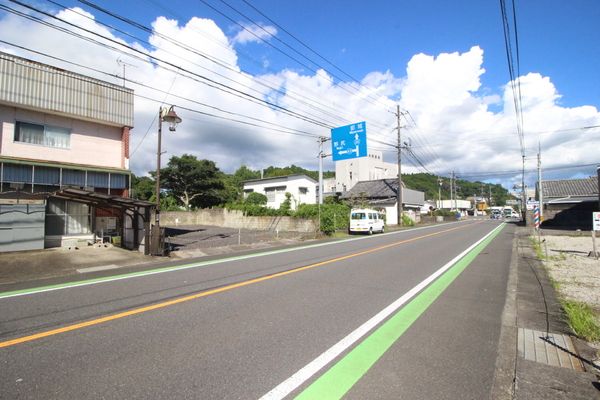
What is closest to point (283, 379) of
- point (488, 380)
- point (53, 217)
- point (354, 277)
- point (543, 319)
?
point (488, 380)

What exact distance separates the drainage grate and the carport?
11700 millimetres

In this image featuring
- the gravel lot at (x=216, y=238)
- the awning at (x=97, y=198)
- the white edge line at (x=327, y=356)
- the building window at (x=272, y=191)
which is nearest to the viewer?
the white edge line at (x=327, y=356)

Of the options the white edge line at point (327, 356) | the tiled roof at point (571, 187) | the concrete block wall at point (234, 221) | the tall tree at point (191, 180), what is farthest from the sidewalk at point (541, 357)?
the tiled roof at point (571, 187)

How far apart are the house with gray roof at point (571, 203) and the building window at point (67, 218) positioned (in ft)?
135

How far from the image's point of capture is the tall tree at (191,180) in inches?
1690

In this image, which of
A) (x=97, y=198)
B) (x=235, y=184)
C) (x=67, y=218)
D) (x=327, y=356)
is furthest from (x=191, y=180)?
(x=327, y=356)

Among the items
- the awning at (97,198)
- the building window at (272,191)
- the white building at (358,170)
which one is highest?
the white building at (358,170)

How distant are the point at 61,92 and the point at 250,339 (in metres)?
15.1

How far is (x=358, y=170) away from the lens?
62.5 meters

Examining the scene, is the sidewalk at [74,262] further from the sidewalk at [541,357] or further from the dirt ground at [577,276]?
the dirt ground at [577,276]

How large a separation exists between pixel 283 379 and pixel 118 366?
1790 mm

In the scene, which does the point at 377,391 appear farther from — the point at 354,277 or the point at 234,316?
the point at 354,277

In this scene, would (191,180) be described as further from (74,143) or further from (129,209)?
(129,209)

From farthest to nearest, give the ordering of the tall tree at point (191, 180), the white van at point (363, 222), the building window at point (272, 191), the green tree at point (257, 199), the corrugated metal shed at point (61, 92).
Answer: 1. the tall tree at point (191, 180)
2. the building window at point (272, 191)
3. the green tree at point (257, 199)
4. the white van at point (363, 222)
5. the corrugated metal shed at point (61, 92)
